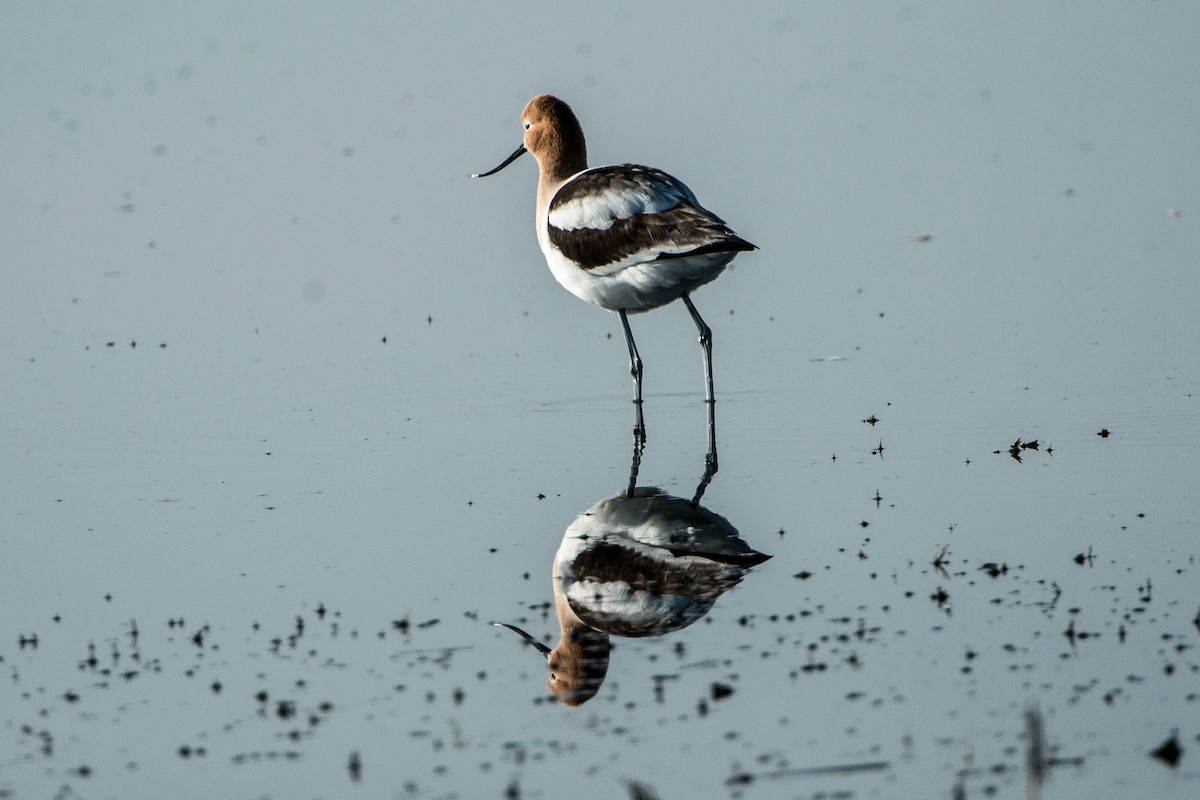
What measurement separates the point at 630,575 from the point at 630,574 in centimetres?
2

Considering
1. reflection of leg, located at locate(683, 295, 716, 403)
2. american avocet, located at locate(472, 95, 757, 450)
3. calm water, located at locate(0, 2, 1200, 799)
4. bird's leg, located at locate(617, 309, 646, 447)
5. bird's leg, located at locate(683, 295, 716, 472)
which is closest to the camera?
calm water, located at locate(0, 2, 1200, 799)

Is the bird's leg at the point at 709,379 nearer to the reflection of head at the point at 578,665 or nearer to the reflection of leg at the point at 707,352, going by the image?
the reflection of leg at the point at 707,352

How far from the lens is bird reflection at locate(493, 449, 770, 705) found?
7.09 m

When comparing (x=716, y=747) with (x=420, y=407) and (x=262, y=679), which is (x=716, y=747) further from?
(x=420, y=407)

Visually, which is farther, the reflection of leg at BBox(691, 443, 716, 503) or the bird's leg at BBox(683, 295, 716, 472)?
the bird's leg at BBox(683, 295, 716, 472)

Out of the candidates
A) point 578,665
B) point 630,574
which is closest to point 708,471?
point 630,574

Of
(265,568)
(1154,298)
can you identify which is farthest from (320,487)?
(1154,298)

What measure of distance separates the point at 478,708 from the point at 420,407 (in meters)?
6.04

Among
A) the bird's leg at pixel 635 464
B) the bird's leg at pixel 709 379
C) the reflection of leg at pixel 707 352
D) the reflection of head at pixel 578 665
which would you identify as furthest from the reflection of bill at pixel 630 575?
the reflection of leg at pixel 707 352

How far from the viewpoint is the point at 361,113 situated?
24.4m

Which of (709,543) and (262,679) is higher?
(709,543)

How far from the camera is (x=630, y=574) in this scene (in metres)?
8.10

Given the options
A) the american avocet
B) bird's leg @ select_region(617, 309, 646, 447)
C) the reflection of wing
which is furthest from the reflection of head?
bird's leg @ select_region(617, 309, 646, 447)

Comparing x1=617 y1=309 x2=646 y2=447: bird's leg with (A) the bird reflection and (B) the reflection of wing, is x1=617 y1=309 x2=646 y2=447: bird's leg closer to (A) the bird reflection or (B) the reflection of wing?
(A) the bird reflection
